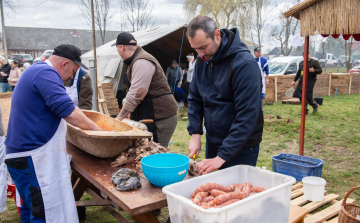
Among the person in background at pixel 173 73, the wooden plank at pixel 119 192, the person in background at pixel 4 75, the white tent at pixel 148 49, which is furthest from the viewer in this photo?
the person in background at pixel 4 75

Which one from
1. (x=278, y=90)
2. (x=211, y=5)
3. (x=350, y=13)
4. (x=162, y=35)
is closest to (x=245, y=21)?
(x=211, y=5)

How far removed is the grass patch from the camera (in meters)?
3.89

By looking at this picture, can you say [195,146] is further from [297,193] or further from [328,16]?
[328,16]

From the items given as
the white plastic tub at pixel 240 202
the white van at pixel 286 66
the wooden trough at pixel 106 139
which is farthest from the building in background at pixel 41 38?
the white plastic tub at pixel 240 202

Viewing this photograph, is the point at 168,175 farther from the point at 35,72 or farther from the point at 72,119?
the point at 35,72

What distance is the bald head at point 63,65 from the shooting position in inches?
93.9

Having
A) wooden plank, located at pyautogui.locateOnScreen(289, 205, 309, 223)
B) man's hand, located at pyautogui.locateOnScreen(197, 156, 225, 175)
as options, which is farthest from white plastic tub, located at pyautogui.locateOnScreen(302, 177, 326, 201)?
man's hand, located at pyautogui.locateOnScreen(197, 156, 225, 175)

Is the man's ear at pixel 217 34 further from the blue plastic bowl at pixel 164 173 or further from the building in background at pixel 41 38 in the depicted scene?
the building in background at pixel 41 38

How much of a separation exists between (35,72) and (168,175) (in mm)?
1251

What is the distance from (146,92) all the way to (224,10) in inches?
824

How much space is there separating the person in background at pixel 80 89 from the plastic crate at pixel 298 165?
2902 millimetres

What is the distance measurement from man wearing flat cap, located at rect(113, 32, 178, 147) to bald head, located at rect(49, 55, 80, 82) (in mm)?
828

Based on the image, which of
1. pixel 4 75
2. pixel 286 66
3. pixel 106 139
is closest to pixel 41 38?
pixel 4 75

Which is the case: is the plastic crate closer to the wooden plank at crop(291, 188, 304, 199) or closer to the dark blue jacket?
the wooden plank at crop(291, 188, 304, 199)
